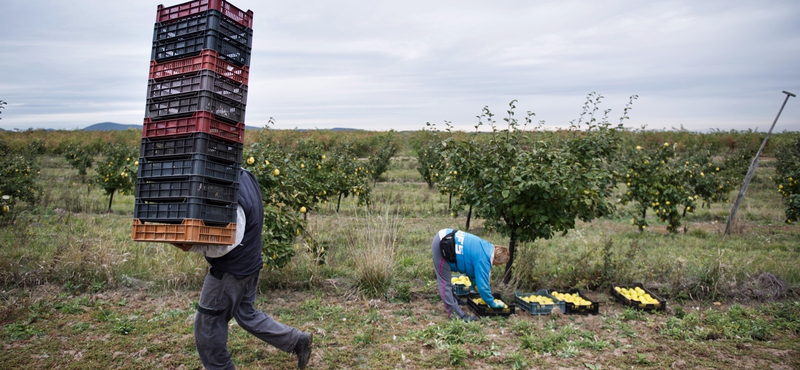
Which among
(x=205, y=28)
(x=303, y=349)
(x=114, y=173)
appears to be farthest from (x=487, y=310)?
(x=114, y=173)

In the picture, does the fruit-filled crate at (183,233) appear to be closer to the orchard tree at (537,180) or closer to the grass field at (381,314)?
the grass field at (381,314)

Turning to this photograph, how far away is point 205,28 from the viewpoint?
3.14 m

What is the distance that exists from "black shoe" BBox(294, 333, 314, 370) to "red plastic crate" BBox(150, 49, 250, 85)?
210 cm

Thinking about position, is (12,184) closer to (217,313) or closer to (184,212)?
(217,313)

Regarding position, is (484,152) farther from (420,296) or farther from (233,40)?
(233,40)

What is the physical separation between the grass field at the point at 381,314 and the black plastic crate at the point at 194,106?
6.98 feet

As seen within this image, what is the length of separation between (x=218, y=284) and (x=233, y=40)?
1.79 metres

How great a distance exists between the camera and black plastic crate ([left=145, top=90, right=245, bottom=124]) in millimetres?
3059

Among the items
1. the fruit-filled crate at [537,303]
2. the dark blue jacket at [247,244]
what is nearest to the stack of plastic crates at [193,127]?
the dark blue jacket at [247,244]

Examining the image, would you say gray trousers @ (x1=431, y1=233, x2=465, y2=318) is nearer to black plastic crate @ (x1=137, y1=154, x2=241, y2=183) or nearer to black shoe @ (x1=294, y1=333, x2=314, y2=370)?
black shoe @ (x1=294, y1=333, x2=314, y2=370)

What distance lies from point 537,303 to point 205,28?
14.7 feet

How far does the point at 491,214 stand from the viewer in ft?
20.8

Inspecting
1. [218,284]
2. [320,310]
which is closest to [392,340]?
[320,310]

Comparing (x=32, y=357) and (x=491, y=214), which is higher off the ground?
(x=491, y=214)
